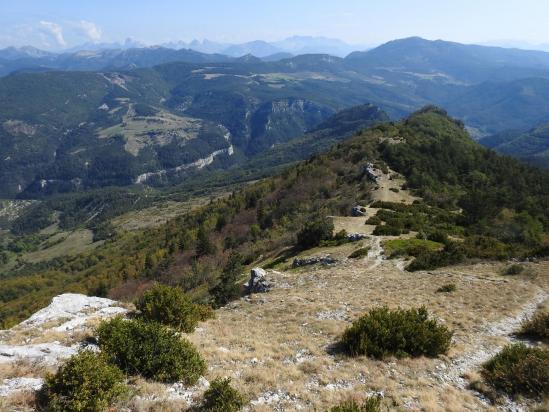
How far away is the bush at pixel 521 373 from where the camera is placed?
15071 millimetres

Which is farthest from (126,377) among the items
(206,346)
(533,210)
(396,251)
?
(533,210)

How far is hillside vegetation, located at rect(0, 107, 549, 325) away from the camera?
52.6m

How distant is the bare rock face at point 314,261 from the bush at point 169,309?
22103mm

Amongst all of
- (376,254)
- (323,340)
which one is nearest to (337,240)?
(376,254)

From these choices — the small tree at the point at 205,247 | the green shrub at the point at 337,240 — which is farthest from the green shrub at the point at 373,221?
the small tree at the point at 205,247

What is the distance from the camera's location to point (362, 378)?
52.5ft

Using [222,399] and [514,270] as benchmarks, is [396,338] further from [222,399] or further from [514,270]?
[514,270]

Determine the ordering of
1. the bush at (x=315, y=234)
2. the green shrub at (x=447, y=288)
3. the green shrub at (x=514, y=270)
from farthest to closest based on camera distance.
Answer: the bush at (x=315, y=234) → the green shrub at (x=514, y=270) → the green shrub at (x=447, y=288)

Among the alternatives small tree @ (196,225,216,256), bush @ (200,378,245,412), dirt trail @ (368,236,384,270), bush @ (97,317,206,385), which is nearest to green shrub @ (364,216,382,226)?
dirt trail @ (368,236,384,270)

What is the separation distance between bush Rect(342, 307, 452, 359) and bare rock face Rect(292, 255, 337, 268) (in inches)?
864

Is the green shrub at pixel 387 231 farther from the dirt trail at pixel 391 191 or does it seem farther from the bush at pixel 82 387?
the bush at pixel 82 387

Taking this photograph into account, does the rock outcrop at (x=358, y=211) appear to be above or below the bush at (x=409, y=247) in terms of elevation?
below

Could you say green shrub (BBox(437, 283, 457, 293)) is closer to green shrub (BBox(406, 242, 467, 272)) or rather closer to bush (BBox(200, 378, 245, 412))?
green shrub (BBox(406, 242, 467, 272))

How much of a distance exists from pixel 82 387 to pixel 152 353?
10.3 ft
